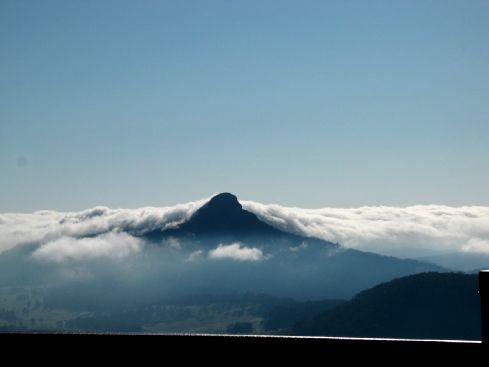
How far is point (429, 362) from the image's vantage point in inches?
108

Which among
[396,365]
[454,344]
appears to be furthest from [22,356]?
[454,344]

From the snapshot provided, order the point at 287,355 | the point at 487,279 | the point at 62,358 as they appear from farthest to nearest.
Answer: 1. the point at 62,358
2. the point at 287,355
3. the point at 487,279

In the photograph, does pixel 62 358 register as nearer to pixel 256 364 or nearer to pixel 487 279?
pixel 256 364

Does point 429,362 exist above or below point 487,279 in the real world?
below

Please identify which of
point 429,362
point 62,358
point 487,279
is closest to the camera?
point 487,279

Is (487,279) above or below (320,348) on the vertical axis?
above

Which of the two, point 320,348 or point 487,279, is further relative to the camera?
point 320,348

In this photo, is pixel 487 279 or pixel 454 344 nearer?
pixel 487 279

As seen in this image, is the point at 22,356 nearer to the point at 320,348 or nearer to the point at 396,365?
the point at 320,348

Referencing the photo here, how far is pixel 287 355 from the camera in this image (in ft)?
9.61

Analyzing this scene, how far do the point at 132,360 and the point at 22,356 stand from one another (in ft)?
1.97

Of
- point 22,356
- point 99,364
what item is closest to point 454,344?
point 99,364

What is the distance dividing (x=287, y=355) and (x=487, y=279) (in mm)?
970

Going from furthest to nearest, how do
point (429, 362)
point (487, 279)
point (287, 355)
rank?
point (287, 355), point (429, 362), point (487, 279)
